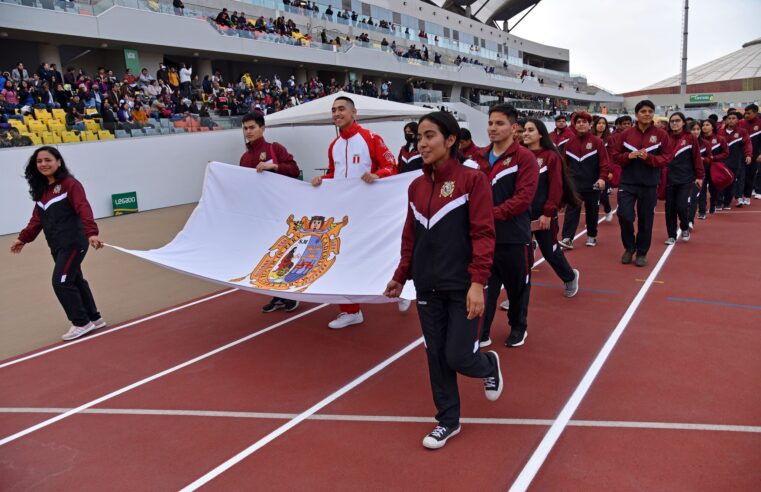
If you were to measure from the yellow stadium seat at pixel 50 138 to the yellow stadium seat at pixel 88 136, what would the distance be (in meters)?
0.56

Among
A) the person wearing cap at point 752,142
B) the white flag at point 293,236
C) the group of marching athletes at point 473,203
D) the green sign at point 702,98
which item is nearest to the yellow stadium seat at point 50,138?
the group of marching athletes at point 473,203

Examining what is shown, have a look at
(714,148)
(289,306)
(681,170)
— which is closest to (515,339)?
(289,306)

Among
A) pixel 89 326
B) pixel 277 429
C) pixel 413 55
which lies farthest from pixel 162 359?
pixel 413 55

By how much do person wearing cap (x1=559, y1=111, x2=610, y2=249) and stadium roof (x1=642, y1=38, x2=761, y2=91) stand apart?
90.8 m

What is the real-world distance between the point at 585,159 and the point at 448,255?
609 centimetres

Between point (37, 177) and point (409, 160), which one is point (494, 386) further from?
point (37, 177)

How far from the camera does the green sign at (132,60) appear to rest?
21484mm

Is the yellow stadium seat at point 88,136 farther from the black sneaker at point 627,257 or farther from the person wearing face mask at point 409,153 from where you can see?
the black sneaker at point 627,257

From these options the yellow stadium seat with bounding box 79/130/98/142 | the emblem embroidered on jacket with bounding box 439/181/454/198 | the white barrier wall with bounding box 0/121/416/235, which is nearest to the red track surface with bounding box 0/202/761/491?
the emblem embroidered on jacket with bounding box 439/181/454/198

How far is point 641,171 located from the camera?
23.7ft

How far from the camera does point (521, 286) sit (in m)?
4.71

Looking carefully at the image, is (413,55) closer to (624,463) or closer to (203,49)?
(203,49)

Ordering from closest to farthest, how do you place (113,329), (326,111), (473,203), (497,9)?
1. (473,203)
2. (113,329)
3. (326,111)
4. (497,9)

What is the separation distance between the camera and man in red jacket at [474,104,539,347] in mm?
4430
